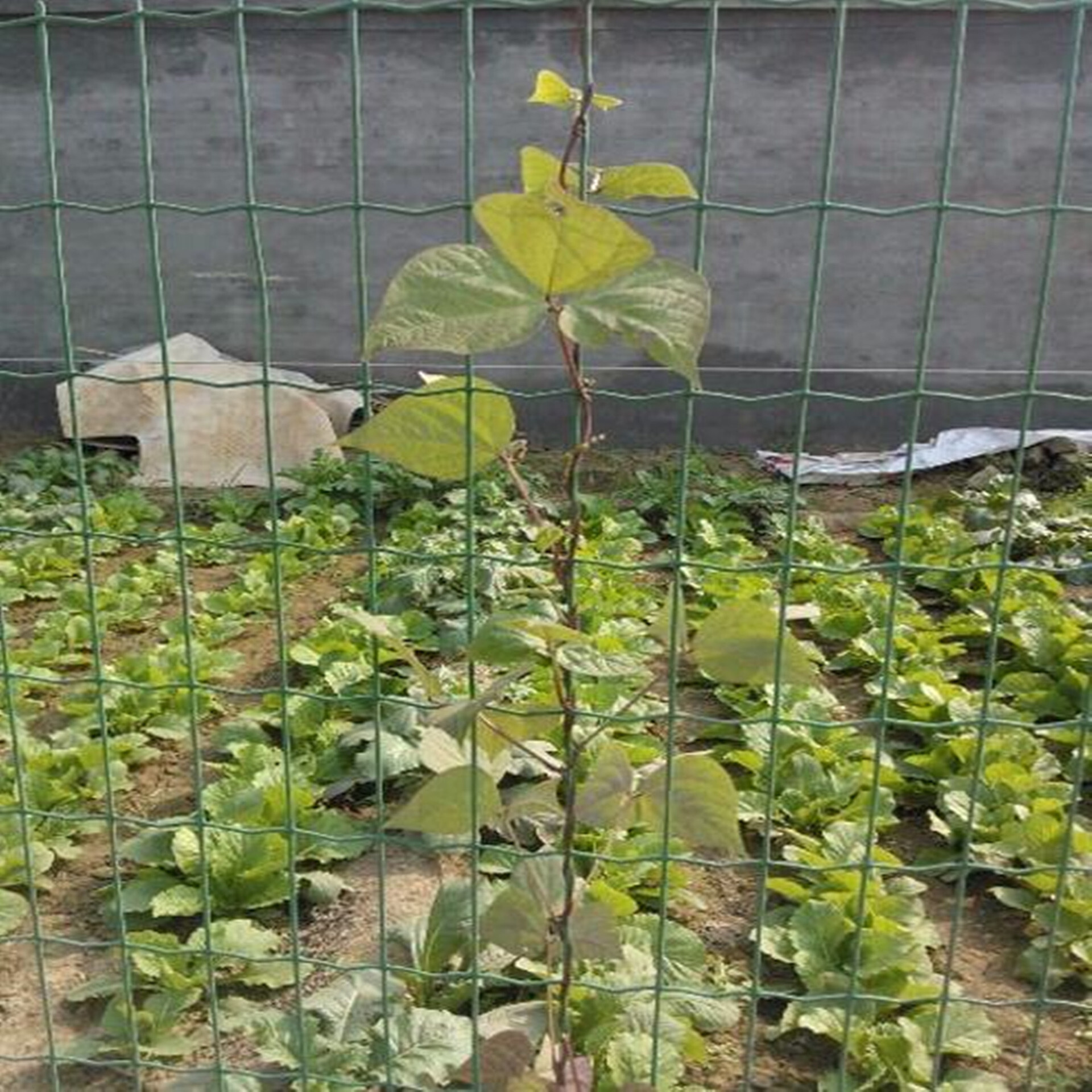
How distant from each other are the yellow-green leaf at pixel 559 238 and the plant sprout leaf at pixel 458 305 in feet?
0.11

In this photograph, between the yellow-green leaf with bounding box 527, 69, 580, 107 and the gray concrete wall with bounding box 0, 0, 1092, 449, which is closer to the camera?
the yellow-green leaf with bounding box 527, 69, 580, 107

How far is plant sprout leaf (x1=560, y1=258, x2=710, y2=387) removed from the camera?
1312 millimetres

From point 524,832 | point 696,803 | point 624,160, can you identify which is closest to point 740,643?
point 696,803

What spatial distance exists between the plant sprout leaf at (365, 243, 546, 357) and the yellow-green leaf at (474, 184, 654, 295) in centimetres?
3

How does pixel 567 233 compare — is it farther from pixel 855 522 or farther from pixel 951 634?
pixel 855 522

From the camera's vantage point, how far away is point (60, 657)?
167 inches

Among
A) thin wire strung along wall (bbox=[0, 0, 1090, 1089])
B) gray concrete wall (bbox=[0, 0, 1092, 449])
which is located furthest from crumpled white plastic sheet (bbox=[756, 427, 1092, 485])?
thin wire strung along wall (bbox=[0, 0, 1090, 1089])

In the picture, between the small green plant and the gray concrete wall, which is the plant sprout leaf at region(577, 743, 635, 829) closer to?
the small green plant

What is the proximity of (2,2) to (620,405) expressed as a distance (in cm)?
408

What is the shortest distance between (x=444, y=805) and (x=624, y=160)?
22.1 feet

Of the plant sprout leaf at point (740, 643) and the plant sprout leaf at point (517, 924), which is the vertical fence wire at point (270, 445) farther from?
the plant sprout leaf at point (740, 643)

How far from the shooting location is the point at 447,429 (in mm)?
1523

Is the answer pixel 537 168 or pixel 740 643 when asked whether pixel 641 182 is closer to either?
pixel 537 168

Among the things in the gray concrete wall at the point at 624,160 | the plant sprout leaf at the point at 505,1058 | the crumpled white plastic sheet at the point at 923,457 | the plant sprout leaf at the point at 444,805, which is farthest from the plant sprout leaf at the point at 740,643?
the gray concrete wall at the point at 624,160
